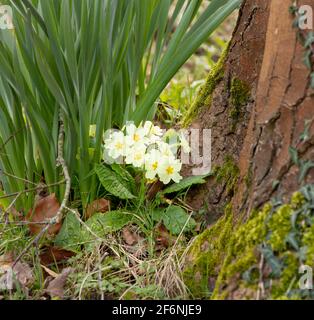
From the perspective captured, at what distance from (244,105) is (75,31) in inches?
25.5

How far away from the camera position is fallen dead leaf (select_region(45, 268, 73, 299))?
199 centimetres

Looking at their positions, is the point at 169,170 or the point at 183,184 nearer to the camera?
the point at 169,170

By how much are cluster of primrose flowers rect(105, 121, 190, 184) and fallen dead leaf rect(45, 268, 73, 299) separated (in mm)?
416

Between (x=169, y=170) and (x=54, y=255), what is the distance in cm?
48

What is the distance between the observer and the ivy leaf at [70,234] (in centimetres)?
217

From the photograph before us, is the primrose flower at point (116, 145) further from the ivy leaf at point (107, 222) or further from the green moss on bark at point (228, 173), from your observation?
the green moss on bark at point (228, 173)

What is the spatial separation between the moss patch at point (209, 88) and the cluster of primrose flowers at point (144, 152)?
0.31 metres

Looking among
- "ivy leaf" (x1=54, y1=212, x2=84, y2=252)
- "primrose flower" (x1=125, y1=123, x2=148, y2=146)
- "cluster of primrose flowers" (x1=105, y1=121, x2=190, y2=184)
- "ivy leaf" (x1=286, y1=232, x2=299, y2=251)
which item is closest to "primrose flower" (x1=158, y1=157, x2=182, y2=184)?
"cluster of primrose flowers" (x1=105, y1=121, x2=190, y2=184)

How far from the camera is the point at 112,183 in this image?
7.27 ft

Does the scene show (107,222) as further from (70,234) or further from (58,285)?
(58,285)

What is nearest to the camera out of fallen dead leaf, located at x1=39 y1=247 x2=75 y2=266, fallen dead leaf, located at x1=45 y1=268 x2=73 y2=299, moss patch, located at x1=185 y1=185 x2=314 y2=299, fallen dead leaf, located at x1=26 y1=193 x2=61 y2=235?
moss patch, located at x1=185 y1=185 x2=314 y2=299

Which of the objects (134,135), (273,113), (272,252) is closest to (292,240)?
(272,252)

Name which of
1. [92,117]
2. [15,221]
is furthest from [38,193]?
Answer: [92,117]

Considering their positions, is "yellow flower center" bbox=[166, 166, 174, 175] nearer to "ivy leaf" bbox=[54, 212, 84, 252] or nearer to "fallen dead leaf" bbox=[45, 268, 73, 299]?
"ivy leaf" bbox=[54, 212, 84, 252]
